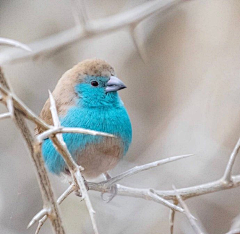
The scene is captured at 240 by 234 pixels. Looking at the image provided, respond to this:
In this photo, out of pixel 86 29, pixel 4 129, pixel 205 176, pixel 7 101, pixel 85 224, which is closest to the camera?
pixel 7 101

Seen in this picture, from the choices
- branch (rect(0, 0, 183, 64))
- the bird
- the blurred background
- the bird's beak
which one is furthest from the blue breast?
branch (rect(0, 0, 183, 64))

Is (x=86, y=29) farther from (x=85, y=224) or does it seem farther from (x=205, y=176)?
(x=85, y=224)

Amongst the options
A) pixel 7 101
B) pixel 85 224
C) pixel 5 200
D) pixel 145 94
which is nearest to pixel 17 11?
pixel 145 94

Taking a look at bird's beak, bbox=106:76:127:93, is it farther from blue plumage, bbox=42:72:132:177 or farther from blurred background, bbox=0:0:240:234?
blurred background, bbox=0:0:240:234

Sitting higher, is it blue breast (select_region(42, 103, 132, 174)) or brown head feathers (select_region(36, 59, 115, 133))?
brown head feathers (select_region(36, 59, 115, 133))

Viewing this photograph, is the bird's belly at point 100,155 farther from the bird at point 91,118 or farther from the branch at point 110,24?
the branch at point 110,24

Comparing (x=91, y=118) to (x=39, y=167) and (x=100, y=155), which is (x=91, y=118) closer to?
(x=100, y=155)

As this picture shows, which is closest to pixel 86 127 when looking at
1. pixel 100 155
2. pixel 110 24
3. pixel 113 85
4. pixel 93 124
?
pixel 93 124
